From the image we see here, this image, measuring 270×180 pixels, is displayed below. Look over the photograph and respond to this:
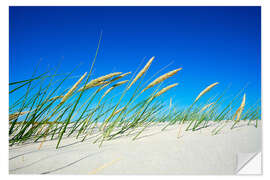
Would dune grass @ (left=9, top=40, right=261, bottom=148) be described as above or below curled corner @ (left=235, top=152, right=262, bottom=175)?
above

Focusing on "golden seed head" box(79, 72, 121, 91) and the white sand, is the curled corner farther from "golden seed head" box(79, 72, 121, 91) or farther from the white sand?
"golden seed head" box(79, 72, 121, 91)

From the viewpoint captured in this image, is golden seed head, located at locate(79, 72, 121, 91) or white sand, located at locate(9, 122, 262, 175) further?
golden seed head, located at locate(79, 72, 121, 91)

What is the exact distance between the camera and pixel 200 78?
164 cm

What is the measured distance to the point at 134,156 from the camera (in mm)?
1045

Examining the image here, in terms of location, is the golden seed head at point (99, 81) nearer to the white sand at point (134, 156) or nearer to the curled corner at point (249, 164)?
the white sand at point (134, 156)

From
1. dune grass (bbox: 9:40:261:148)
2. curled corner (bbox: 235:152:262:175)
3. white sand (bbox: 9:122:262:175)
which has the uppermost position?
dune grass (bbox: 9:40:261:148)

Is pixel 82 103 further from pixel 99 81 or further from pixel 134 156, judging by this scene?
pixel 134 156

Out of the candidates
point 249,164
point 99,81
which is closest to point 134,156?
point 99,81

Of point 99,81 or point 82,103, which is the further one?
point 82,103

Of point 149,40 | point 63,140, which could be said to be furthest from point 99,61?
point 63,140

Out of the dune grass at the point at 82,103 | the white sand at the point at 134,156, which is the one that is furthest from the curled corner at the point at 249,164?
the dune grass at the point at 82,103

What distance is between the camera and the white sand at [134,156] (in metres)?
0.98

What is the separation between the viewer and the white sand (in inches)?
38.5

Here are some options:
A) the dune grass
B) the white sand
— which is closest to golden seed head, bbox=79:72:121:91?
the dune grass
